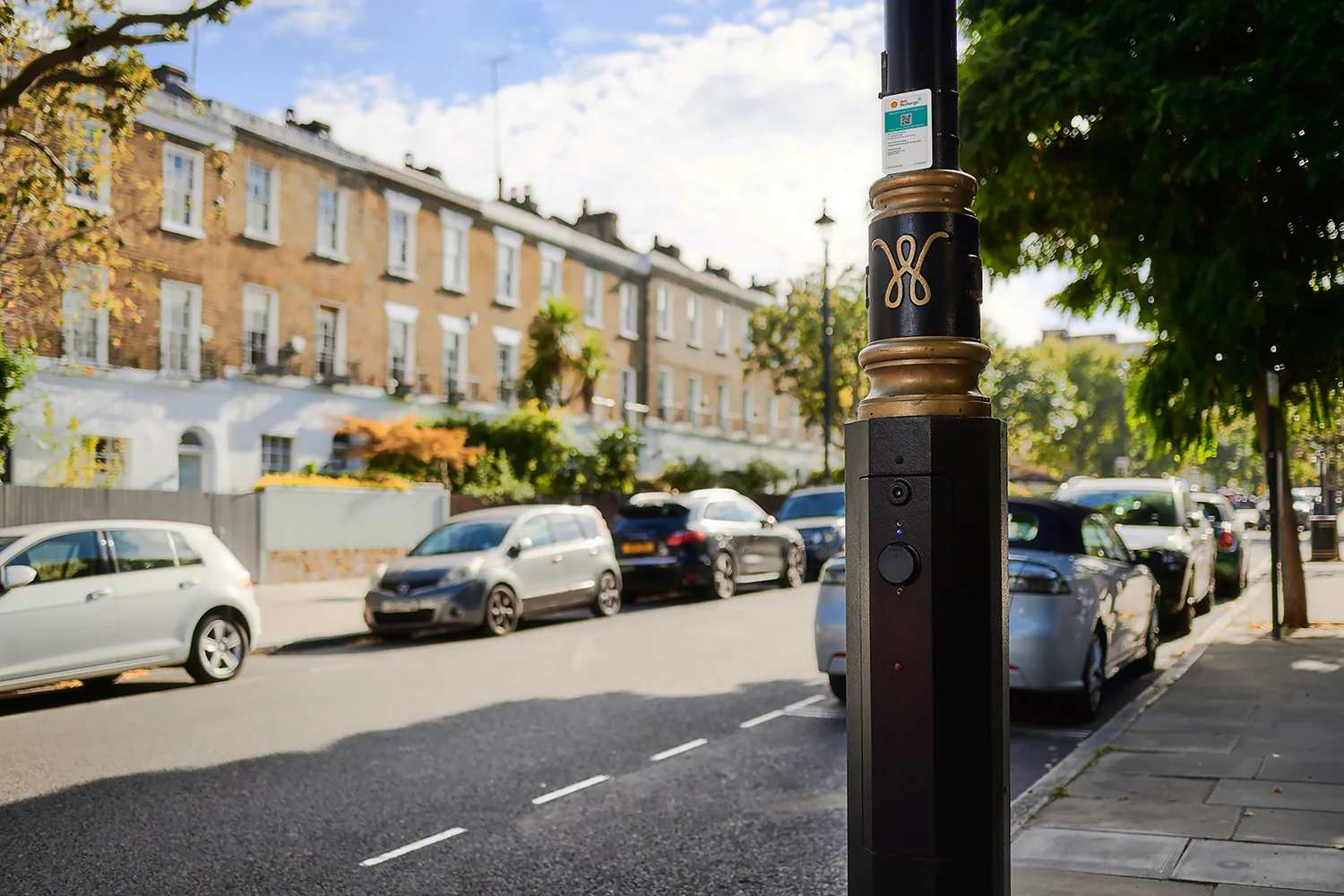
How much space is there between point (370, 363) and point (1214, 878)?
94.7ft

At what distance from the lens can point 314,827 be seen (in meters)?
6.11

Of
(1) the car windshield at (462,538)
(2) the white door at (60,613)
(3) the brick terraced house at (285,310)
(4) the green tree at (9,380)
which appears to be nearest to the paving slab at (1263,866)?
(2) the white door at (60,613)

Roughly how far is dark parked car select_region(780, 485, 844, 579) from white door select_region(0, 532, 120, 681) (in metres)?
14.1

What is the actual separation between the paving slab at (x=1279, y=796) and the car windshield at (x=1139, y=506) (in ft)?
27.5

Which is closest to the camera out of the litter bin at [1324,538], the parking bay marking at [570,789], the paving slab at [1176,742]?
the parking bay marking at [570,789]

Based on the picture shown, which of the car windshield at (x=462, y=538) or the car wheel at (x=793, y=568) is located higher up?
the car windshield at (x=462, y=538)

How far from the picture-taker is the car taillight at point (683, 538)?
19.0 m

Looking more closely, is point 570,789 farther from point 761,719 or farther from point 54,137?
point 54,137

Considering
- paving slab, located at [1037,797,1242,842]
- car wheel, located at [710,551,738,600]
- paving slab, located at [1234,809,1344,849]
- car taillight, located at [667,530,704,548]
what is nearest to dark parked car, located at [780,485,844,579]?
car wheel, located at [710,551,738,600]

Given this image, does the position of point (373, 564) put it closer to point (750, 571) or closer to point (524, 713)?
point (750, 571)

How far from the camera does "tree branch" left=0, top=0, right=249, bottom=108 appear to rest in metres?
11.2

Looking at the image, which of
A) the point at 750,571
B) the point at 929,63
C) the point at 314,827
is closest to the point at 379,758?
the point at 314,827

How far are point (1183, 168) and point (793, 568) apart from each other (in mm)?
12483

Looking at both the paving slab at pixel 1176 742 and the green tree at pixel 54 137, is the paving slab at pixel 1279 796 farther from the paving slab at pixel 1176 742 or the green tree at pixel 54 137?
the green tree at pixel 54 137
